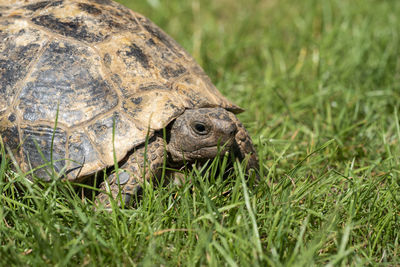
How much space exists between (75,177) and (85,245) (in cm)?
59

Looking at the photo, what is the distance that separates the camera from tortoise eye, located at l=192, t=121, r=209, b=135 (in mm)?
2885

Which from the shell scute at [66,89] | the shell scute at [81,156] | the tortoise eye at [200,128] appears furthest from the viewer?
the tortoise eye at [200,128]

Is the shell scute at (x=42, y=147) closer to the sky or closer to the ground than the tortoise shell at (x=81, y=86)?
closer to the ground

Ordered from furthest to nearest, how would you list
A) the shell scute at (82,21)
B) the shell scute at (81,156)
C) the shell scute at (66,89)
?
the shell scute at (82,21) < the shell scute at (66,89) < the shell scute at (81,156)

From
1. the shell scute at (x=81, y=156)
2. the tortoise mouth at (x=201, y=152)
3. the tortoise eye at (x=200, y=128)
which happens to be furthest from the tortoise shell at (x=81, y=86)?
the tortoise mouth at (x=201, y=152)

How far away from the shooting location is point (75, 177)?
2.64 meters

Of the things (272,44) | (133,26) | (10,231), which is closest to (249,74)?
(272,44)

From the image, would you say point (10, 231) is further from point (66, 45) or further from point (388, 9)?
point (388, 9)

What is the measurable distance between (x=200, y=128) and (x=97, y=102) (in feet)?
2.19

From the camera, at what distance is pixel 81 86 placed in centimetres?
285

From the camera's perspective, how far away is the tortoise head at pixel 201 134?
2.86 metres

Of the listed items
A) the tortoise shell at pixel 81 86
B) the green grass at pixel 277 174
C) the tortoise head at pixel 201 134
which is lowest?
the green grass at pixel 277 174

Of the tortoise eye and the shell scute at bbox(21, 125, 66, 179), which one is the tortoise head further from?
the shell scute at bbox(21, 125, 66, 179)

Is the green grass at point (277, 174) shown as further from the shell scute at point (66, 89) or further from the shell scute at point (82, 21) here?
the shell scute at point (82, 21)
